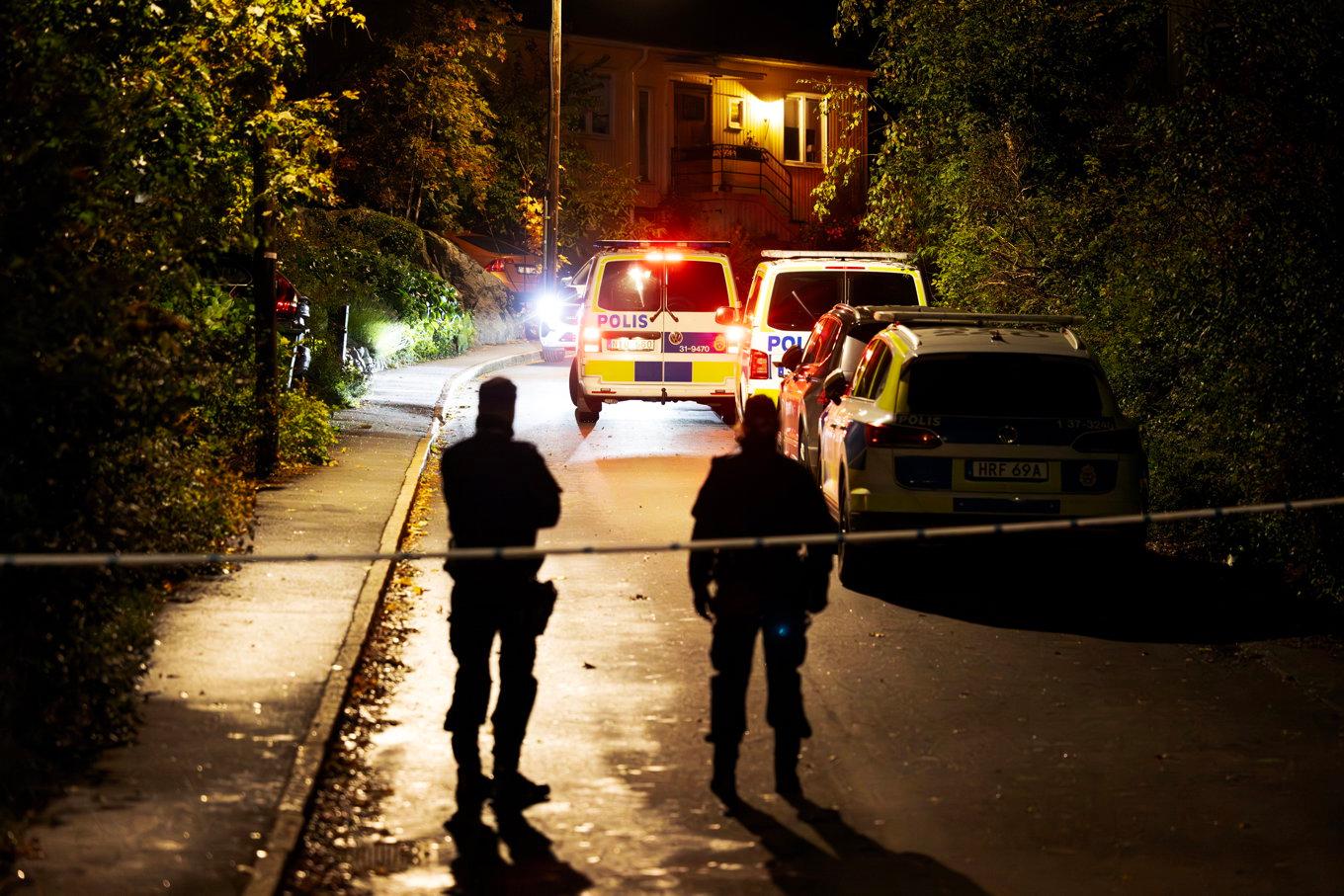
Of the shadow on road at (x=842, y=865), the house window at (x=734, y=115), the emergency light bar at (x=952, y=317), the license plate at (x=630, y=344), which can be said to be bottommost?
the shadow on road at (x=842, y=865)

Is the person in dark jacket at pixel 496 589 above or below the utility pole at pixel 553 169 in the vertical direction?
below

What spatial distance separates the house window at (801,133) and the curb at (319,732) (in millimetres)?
43872

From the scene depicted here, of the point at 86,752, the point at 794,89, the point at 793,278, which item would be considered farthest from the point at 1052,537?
the point at 794,89

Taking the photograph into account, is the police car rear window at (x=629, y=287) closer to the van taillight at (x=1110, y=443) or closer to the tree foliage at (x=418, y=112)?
the van taillight at (x=1110, y=443)

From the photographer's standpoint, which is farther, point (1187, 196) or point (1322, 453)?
point (1187, 196)

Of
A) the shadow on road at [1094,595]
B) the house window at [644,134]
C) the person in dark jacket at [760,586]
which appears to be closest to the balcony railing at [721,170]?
the house window at [644,134]

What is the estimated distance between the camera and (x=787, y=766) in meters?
7.28

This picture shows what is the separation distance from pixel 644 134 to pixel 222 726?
4780cm

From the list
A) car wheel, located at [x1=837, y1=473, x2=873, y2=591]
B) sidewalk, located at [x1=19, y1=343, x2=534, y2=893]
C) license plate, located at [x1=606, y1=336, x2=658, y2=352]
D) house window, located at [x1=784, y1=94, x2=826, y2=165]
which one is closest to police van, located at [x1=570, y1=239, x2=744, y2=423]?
license plate, located at [x1=606, y1=336, x2=658, y2=352]

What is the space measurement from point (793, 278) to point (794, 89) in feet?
129

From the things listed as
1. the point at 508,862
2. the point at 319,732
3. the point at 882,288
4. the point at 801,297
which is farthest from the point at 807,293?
the point at 508,862

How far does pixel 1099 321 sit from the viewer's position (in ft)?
53.3

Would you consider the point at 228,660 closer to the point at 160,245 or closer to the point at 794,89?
the point at 160,245

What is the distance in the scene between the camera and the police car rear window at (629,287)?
2166 centimetres
